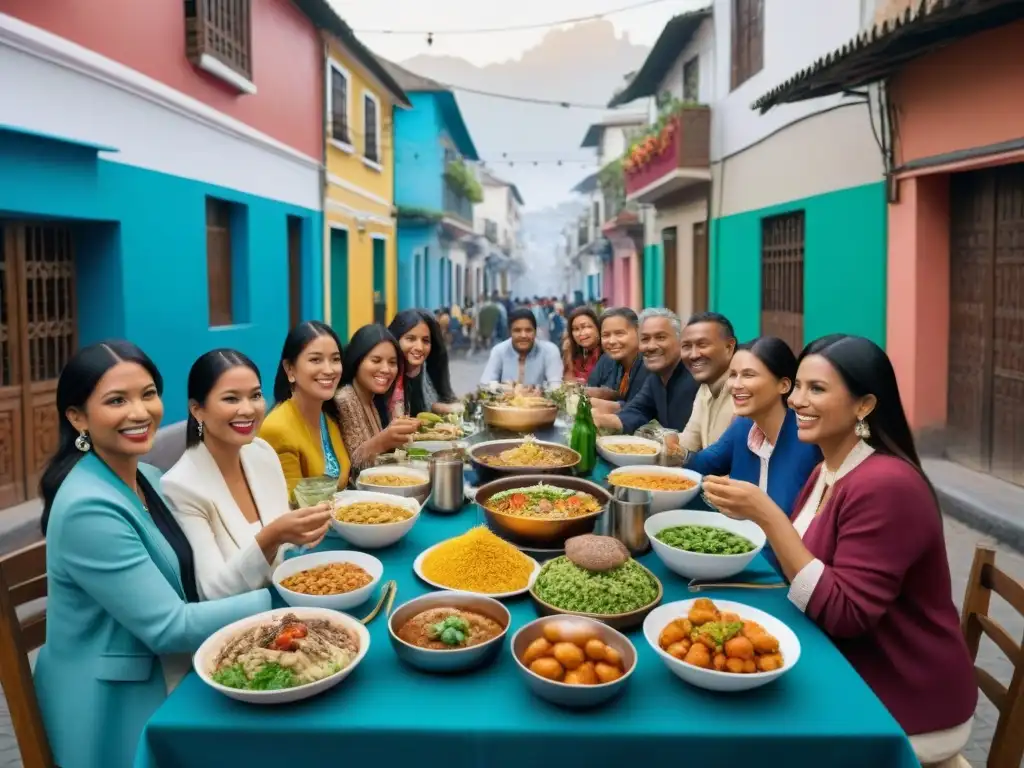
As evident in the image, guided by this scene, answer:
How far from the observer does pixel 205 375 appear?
259 centimetres

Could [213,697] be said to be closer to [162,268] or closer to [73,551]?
[73,551]

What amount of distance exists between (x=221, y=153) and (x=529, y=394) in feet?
16.8

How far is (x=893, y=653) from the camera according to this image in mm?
2166

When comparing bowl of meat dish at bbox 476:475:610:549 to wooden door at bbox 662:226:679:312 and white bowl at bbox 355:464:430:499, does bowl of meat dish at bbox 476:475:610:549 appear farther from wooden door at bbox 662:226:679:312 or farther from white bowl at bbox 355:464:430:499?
wooden door at bbox 662:226:679:312

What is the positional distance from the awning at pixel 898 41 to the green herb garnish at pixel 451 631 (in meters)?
4.78

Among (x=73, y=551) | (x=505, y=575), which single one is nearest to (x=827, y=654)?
(x=505, y=575)

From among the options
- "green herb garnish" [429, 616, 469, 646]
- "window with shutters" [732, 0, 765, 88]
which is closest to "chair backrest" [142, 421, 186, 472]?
"green herb garnish" [429, 616, 469, 646]

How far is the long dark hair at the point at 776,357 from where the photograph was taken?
3098mm

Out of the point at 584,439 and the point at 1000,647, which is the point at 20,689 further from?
the point at 1000,647

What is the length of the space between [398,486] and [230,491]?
703 millimetres

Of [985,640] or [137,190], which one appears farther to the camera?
[137,190]

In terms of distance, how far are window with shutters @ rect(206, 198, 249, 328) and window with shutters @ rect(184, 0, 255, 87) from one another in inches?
55.8

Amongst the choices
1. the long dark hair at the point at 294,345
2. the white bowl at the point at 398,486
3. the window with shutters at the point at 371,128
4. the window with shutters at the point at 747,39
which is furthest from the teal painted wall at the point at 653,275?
the white bowl at the point at 398,486

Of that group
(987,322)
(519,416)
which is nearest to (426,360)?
(519,416)
